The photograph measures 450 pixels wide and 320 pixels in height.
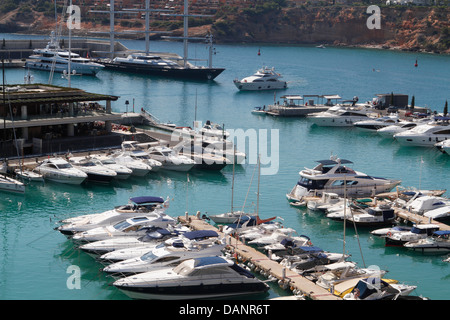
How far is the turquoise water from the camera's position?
32750 millimetres

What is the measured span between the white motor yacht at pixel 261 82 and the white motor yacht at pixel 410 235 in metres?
68.4

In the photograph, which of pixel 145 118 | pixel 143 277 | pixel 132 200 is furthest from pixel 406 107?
pixel 143 277

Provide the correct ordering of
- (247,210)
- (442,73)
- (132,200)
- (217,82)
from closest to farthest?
(132,200), (247,210), (217,82), (442,73)

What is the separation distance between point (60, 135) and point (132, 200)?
1745 cm

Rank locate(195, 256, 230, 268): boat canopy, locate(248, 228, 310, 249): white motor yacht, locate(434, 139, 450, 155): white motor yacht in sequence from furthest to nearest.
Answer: locate(434, 139, 450, 155): white motor yacht < locate(248, 228, 310, 249): white motor yacht < locate(195, 256, 230, 268): boat canopy

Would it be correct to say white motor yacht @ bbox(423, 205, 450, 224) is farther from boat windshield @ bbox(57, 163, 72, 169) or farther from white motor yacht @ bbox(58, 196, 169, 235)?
boat windshield @ bbox(57, 163, 72, 169)

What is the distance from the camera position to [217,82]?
116 metres

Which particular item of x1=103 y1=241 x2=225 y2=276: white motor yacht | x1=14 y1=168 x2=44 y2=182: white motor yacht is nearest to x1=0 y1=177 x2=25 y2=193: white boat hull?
x1=14 y1=168 x2=44 y2=182: white motor yacht

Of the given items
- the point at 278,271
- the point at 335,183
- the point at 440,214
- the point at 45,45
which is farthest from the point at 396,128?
the point at 45,45

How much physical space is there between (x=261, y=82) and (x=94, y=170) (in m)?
60.2

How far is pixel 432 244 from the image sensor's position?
35.9 meters

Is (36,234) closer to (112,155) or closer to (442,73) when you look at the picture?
(112,155)

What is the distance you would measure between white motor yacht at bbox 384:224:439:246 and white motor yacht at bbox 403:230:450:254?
0.31 m

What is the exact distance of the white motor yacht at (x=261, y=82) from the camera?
10394 centimetres
